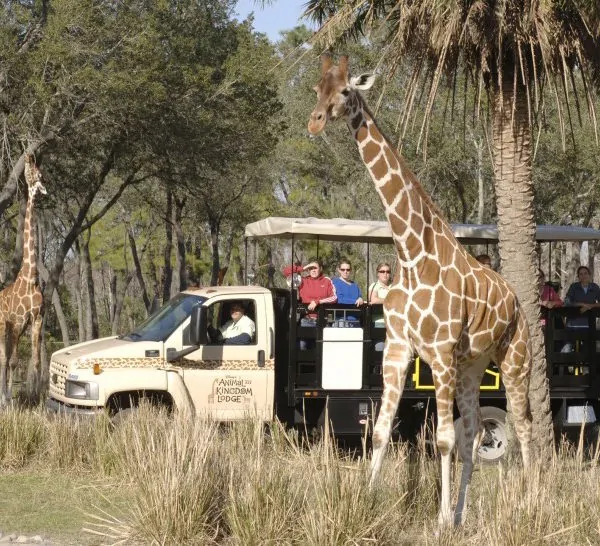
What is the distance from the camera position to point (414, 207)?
8406 millimetres

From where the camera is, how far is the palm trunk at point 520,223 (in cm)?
1129

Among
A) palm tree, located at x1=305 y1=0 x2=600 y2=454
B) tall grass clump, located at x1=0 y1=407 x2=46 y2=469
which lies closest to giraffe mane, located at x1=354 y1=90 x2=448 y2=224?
palm tree, located at x1=305 y1=0 x2=600 y2=454

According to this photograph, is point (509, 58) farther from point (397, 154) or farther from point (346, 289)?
point (397, 154)

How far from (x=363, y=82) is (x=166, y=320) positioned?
477 cm

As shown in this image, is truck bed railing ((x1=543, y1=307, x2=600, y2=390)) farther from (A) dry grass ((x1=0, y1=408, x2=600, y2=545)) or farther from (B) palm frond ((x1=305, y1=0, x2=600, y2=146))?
(A) dry grass ((x1=0, y1=408, x2=600, y2=545))

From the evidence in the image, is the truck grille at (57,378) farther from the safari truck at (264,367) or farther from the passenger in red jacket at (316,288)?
the passenger in red jacket at (316,288)

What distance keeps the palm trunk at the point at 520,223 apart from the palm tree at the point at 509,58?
1cm

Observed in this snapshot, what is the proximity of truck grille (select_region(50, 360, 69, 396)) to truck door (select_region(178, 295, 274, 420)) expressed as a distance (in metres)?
1.27

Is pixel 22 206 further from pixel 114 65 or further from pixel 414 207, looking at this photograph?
pixel 414 207

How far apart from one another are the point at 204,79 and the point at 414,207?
45.7 feet

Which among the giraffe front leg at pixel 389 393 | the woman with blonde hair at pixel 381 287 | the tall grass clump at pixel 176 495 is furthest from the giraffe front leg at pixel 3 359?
the giraffe front leg at pixel 389 393

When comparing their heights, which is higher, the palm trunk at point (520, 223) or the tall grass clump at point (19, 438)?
the palm trunk at point (520, 223)

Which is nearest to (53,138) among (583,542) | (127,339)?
(127,339)

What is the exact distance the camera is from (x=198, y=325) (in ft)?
37.8
